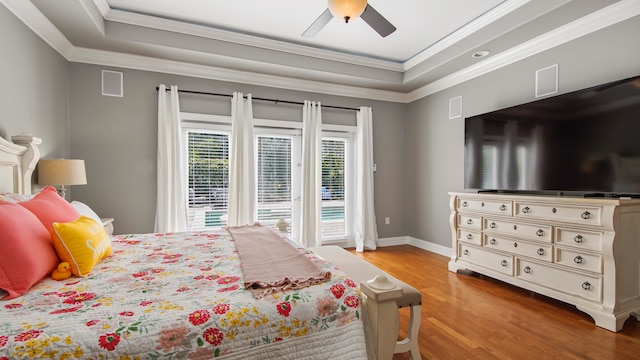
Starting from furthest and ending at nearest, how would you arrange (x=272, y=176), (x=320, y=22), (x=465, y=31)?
(x=272, y=176), (x=465, y=31), (x=320, y=22)

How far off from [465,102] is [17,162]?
4665 millimetres

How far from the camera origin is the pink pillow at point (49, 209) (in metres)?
1.65

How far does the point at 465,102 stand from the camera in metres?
4.04

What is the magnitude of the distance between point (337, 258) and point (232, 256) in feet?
3.08

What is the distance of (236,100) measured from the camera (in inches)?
156

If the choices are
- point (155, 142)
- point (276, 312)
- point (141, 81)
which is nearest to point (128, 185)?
point (155, 142)

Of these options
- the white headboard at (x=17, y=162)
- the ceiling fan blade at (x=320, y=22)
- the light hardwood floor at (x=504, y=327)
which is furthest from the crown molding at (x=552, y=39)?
the white headboard at (x=17, y=162)

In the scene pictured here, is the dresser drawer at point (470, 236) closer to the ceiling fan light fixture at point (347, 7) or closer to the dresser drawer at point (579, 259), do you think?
the dresser drawer at point (579, 259)

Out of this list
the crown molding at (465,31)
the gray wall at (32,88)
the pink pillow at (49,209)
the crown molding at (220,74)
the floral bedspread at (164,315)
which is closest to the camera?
the floral bedspread at (164,315)

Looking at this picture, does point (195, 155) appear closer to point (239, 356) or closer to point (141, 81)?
point (141, 81)

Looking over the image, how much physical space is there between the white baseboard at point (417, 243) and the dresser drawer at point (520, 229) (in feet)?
3.94

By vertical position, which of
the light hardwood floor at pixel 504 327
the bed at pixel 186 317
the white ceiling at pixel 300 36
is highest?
the white ceiling at pixel 300 36

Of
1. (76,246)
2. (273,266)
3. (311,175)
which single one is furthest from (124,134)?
(273,266)

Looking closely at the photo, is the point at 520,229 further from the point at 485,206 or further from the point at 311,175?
the point at 311,175
